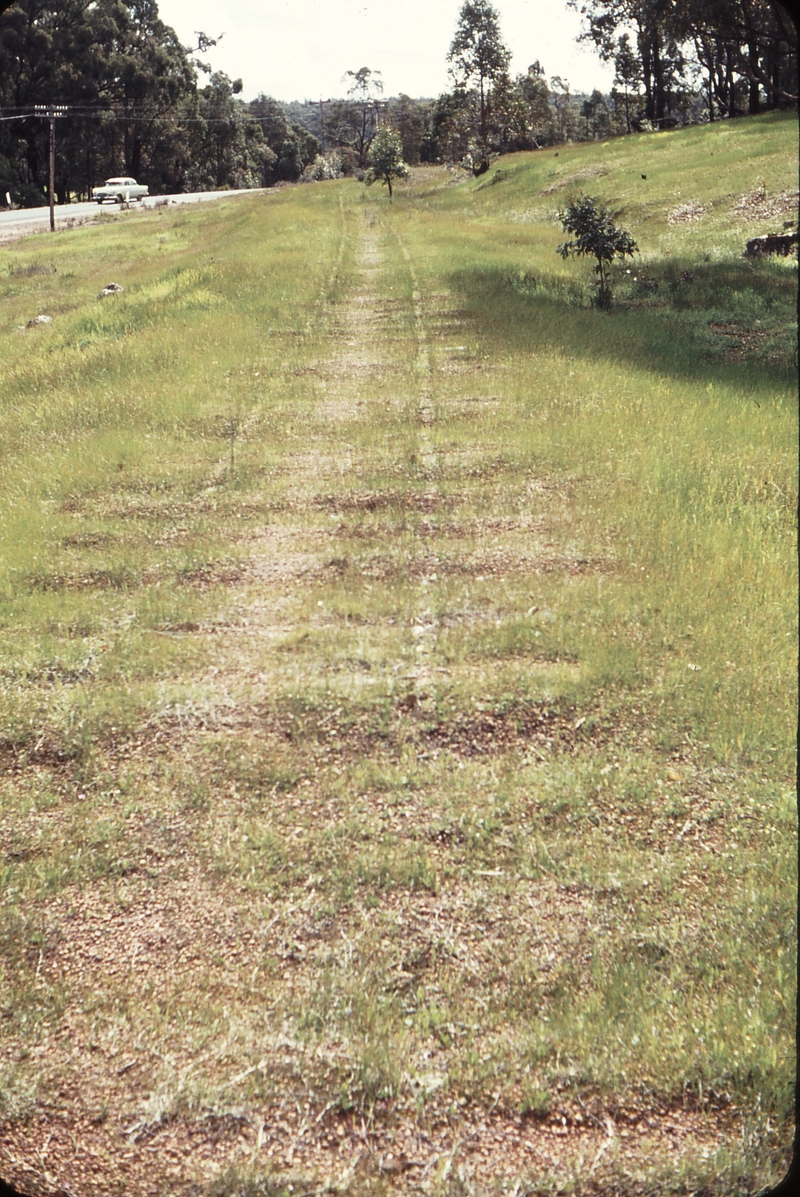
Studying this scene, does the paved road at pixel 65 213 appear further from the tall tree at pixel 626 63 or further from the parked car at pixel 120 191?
the tall tree at pixel 626 63

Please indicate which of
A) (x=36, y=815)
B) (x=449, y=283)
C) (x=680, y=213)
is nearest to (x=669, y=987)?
(x=36, y=815)

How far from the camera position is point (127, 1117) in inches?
108

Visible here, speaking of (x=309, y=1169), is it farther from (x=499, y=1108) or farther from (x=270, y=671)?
(x=270, y=671)

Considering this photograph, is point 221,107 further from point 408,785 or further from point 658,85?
point 408,785

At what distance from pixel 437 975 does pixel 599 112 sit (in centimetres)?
9955

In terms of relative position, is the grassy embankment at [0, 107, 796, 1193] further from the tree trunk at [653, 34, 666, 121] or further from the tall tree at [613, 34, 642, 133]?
the tree trunk at [653, 34, 666, 121]

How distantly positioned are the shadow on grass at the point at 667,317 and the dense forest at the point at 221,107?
3810 mm

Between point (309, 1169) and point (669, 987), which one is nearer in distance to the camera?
point (309, 1169)

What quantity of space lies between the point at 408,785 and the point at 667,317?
43.1ft

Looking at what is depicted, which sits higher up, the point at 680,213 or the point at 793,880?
the point at 680,213

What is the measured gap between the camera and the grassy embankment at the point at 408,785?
2719 mm

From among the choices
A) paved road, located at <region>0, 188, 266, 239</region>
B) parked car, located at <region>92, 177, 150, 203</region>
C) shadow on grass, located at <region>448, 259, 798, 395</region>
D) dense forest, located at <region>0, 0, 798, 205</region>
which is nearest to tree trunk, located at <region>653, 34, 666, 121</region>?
Answer: dense forest, located at <region>0, 0, 798, 205</region>

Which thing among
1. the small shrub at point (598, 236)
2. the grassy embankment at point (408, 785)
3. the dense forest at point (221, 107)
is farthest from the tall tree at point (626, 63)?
the grassy embankment at point (408, 785)

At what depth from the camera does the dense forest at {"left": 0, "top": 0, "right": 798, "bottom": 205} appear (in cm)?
2905
